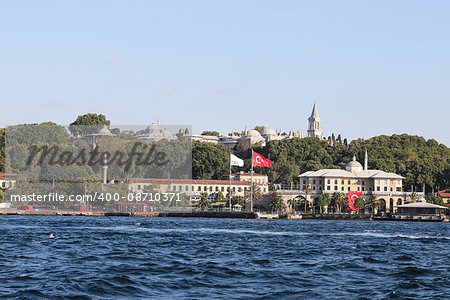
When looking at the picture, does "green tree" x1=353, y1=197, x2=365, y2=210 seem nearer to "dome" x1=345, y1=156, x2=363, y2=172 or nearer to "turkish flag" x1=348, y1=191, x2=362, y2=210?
"turkish flag" x1=348, y1=191, x2=362, y2=210

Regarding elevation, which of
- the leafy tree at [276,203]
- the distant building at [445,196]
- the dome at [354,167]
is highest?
the dome at [354,167]

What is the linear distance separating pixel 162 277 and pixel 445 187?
122187mm

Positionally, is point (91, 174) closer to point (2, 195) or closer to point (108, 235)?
point (2, 195)

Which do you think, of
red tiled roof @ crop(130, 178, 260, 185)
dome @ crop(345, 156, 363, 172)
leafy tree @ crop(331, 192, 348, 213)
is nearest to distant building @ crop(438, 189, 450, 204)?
dome @ crop(345, 156, 363, 172)

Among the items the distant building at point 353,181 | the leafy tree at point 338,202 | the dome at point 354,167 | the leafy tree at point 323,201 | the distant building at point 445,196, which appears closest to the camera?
the leafy tree at point 323,201

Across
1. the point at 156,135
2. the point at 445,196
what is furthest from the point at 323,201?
the point at 156,135

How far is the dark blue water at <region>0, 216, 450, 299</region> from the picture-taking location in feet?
86.7

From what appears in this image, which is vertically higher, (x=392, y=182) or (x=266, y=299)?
(x=392, y=182)

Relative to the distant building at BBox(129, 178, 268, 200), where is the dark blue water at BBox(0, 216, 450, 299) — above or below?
below

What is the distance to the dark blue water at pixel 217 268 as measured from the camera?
26.4 m

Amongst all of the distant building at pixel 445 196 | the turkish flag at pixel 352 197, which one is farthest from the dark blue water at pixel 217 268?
the distant building at pixel 445 196

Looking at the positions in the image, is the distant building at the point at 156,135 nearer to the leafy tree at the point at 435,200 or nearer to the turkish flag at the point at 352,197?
the turkish flag at the point at 352,197

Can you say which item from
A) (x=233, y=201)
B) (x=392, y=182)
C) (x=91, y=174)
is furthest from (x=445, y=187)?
(x=91, y=174)

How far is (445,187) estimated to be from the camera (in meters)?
144
